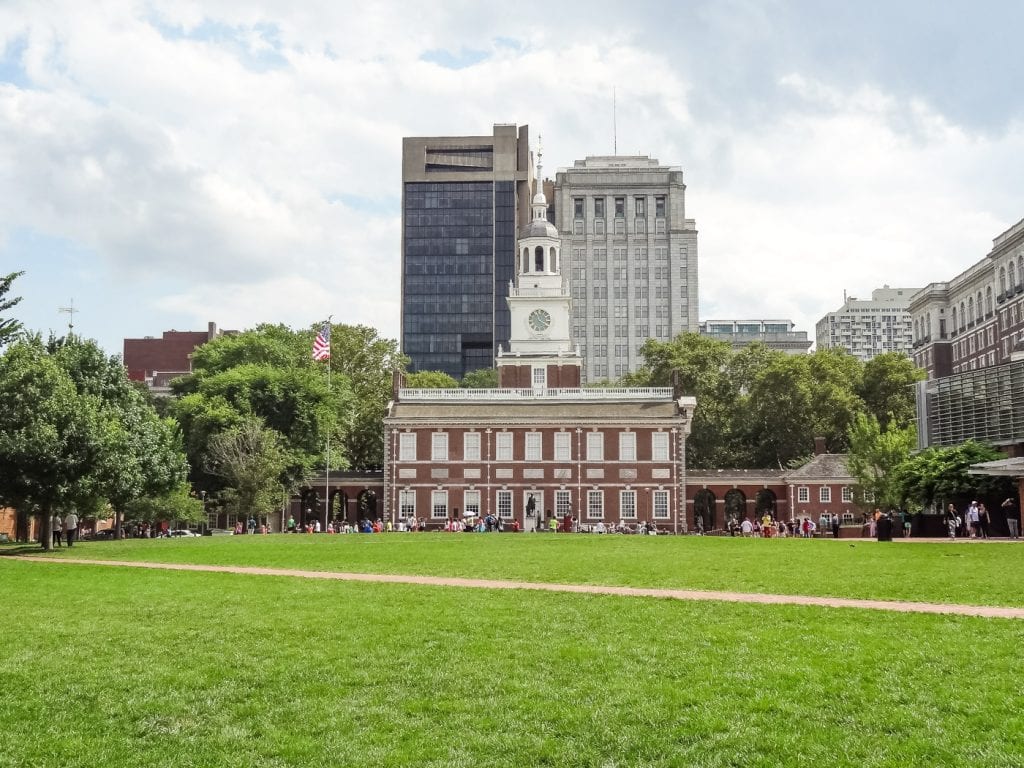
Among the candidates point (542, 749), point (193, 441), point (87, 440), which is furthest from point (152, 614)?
point (193, 441)

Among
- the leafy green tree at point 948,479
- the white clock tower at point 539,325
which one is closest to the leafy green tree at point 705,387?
the white clock tower at point 539,325

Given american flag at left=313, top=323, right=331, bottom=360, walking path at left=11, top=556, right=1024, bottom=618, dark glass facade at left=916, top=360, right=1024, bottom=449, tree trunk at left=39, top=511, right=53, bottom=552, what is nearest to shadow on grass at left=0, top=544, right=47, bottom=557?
tree trunk at left=39, top=511, right=53, bottom=552

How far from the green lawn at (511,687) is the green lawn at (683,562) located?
12.1ft

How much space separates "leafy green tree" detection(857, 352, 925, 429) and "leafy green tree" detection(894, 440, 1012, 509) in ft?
103

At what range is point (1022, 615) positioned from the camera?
15.0 metres

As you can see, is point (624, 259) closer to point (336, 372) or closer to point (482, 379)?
point (482, 379)

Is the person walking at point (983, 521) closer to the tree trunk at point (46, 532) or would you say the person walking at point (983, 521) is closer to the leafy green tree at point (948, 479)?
the leafy green tree at point (948, 479)

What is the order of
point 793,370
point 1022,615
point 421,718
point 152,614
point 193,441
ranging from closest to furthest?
point 421,718
point 1022,615
point 152,614
point 193,441
point 793,370

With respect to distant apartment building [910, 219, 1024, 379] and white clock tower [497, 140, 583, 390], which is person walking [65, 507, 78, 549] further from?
distant apartment building [910, 219, 1024, 379]

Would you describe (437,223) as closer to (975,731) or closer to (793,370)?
(793,370)

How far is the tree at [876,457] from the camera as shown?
58.0 m

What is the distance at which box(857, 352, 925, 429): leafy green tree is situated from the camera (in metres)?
80.0

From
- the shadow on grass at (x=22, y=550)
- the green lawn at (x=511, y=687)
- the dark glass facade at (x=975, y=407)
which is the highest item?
the dark glass facade at (x=975, y=407)

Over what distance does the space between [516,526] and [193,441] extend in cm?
1889
